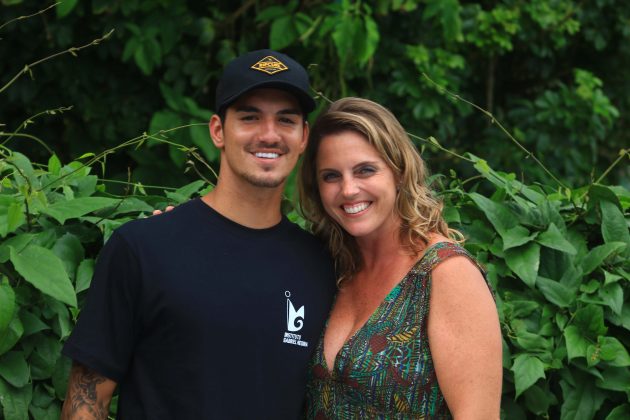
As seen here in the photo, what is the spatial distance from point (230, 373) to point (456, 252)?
71cm

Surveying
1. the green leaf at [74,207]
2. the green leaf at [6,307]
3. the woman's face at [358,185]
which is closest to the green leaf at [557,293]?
the woman's face at [358,185]

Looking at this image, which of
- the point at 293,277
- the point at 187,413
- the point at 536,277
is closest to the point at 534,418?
the point at 536,277

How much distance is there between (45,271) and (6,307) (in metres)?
0.14

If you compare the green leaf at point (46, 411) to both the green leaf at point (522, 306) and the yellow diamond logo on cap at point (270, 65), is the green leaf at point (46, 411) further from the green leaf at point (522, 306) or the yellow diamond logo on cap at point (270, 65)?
the green leaf at point (522, 306)

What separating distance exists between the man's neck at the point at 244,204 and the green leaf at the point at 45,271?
0.49m

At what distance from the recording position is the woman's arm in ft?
8.61

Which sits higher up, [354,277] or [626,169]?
[354,277]

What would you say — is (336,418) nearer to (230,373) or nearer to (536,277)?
(230,373)

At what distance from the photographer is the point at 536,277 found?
3080 mm

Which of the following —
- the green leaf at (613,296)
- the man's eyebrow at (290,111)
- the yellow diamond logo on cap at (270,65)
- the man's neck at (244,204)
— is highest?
the yellow diamond logo on cap at (270,65)

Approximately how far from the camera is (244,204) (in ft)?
9.30

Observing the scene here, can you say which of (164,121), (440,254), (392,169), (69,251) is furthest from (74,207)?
(164,121)

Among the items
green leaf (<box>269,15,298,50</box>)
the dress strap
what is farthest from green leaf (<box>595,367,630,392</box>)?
green leaf (<box>269,15,298,50</box>)

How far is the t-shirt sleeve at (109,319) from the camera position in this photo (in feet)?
8.44
